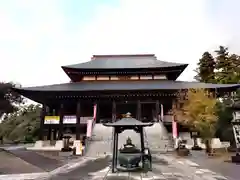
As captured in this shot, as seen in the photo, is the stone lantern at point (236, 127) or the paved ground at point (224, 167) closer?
the paved ground at point (224, 167)

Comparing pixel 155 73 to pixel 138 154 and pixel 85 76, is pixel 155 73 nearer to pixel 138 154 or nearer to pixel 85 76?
pixel 85 76

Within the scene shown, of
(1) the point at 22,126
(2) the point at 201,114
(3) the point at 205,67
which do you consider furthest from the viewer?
(3) the point at 205,67

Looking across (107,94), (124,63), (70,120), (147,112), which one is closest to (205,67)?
(124,63)

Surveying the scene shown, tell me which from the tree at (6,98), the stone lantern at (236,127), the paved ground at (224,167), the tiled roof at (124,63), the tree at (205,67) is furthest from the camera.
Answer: the tree at (205,67)

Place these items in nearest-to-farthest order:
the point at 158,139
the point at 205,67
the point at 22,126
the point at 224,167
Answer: the point at 224,167 → the point at 158,139 → the point at 22,126 → the point at 205,67

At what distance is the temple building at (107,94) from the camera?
30.4m

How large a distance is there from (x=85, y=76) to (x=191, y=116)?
1844cm

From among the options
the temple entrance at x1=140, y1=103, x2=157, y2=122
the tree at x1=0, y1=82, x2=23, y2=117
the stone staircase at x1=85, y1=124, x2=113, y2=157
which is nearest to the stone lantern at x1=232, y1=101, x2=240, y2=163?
the stone staircase at x1=85, y1=124, x2=113, y2=157

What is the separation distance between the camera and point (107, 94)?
3081 centimetres

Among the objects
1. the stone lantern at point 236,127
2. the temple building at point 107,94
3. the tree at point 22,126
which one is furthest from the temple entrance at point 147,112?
the tree at point 22,126

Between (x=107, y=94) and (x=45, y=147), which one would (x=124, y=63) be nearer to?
(x=107, y=94)

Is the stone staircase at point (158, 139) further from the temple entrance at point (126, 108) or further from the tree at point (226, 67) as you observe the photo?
the tree at point (226, 67)

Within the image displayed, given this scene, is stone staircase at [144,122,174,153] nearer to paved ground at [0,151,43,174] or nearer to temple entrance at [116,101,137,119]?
temple entrance at [116,101,137,119]

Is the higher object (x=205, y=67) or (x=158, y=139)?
(x=205, y=67)
